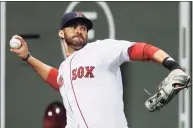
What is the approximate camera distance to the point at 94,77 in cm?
547

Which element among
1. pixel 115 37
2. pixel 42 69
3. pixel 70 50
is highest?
pixel 115 37

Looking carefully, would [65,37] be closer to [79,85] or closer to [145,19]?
[79,85]

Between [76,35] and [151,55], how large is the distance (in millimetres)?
745

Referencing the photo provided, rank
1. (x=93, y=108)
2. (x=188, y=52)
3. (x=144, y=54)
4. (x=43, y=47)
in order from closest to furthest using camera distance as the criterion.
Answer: (x=144, y=54) < (x=93, y=108) < (x=188, y=52) < (x=43, y=47)

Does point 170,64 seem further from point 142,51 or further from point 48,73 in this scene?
point 48,73

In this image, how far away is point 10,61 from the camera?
8.00 meters

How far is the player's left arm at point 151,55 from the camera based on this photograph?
4.97 m

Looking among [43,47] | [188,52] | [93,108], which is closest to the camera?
[93,108]

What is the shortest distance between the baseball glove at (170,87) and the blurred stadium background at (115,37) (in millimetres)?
2146

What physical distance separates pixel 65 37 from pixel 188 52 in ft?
5.97

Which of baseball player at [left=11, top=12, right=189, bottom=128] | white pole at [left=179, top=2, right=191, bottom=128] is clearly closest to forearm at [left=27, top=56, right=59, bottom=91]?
baseball player at [left=11, top=12, right=189, bottom=128]

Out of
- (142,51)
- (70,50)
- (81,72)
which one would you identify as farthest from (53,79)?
(142,51)

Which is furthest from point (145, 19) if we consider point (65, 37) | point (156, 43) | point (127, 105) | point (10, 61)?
point (65, 37)

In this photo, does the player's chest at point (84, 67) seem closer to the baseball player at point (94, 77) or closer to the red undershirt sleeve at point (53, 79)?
the baseball player at point (94, 77)
